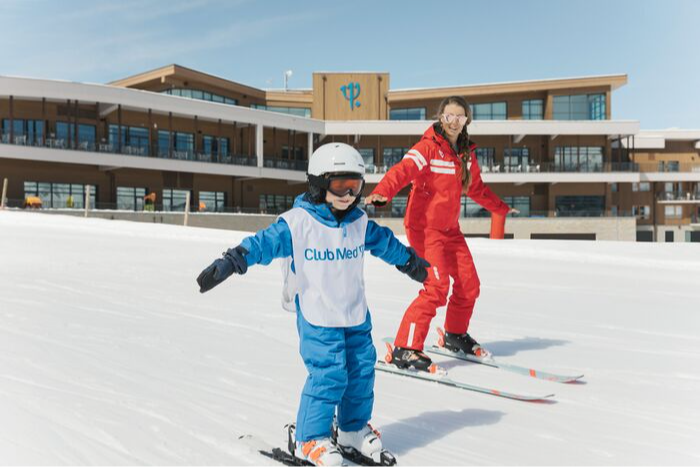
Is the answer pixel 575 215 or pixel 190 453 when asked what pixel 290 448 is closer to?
pixel 190 453

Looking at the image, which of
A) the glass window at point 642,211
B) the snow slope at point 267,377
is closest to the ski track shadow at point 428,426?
the snow slope at point 267,377

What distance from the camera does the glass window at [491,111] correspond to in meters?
41.3

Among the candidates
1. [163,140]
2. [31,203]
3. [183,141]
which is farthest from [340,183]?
[183,141]

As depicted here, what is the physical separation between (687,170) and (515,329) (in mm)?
48400

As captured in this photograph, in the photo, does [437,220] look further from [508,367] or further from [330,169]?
[330,169]

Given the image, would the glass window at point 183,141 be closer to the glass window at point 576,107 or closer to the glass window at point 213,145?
the glass window at point 213,145

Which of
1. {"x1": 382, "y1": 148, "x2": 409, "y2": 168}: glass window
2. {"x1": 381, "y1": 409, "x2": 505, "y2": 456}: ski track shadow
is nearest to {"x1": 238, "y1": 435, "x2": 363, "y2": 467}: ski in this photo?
{"x1": 381, "y1": 409, "x2": 505, "y2": 456}: ski track shadow

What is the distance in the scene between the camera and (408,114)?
4269 cm

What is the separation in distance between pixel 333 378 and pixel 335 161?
38.0 inches

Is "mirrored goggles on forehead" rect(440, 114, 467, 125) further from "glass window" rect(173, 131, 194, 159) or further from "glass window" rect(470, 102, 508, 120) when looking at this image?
"glass window" rect(470, 102, 508, 120)

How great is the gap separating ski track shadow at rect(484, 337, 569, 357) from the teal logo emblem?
125 ft

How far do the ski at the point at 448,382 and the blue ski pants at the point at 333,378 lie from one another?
123cm

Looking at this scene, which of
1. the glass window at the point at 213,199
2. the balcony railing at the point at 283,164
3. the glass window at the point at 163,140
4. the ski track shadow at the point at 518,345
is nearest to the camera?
the ski track shadow at the point at 518,345

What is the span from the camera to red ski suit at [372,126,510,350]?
12.4ft
